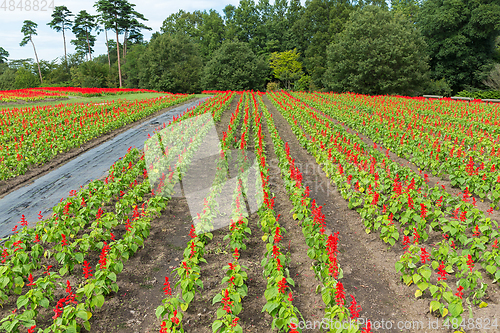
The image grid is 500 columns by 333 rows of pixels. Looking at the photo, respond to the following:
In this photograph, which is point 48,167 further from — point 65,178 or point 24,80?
point 24,80

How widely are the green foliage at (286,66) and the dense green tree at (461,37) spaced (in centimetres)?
1861

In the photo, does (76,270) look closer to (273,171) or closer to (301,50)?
(273,171)

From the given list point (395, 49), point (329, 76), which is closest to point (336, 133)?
point (395, 49)

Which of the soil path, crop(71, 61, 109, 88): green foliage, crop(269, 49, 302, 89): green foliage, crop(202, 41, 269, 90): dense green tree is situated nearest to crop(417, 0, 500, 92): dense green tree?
crop(269, 49, 302, 89): green foliage

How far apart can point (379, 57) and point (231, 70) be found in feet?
75.5

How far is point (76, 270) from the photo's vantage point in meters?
4.75

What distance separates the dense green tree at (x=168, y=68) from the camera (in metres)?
45.2

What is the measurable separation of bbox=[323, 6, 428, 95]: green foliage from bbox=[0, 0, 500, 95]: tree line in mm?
118

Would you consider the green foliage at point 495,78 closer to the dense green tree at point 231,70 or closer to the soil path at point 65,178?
the dense green tree at point 231,70

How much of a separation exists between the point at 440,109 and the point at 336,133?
9696mm

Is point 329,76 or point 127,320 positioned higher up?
point 329,76

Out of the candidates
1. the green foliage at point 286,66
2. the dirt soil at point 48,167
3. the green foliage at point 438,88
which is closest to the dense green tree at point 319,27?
the green foliage at point 286,66

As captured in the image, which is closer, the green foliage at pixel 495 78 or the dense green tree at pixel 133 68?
the green foliage at pixel 495 78

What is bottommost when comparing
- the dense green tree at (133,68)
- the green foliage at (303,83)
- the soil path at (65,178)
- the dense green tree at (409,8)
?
the soil path at (65,178)
